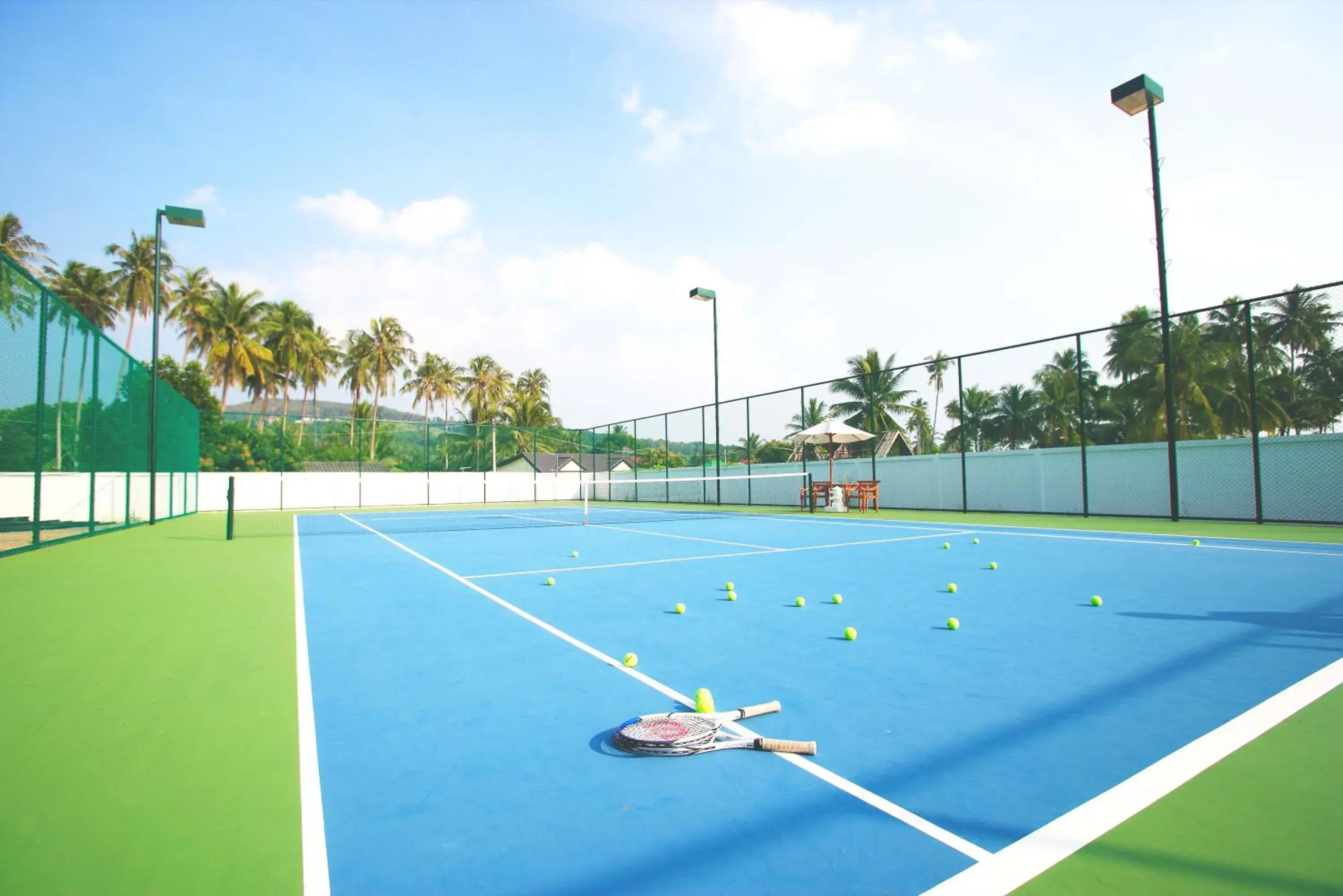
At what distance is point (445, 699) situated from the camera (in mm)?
3658

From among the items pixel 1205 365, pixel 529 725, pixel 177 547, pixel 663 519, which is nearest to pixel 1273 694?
pixel 529 725

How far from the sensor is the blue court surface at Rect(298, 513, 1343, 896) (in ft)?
7.07

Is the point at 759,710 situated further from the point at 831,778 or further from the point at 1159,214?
the point at 1159,214

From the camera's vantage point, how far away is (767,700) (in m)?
3.58

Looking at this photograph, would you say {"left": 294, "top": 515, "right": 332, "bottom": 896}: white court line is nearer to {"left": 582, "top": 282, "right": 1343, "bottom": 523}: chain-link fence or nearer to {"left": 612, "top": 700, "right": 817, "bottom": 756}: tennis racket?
{"left": 612, "top": 700, "right": 817, "bottom": 756}: tennis racket

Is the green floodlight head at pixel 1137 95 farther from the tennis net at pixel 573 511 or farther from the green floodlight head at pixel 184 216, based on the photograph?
the green floodlight head at pixel 184 216

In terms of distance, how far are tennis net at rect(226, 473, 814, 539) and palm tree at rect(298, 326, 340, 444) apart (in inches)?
1017

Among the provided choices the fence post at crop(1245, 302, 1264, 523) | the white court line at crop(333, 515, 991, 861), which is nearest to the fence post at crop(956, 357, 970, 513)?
the fence post at crop(1245, 302, 1264, 523)

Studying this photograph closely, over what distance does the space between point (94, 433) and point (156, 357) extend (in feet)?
19.4

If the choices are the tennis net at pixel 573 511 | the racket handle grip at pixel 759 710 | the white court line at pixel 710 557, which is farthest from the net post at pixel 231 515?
the racket handle grip at pixel 759 710

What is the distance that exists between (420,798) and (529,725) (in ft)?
2.48

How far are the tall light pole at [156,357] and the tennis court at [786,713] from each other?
41.3 ft

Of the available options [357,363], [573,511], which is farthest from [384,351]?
[573,511]

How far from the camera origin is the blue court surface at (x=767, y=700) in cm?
216
